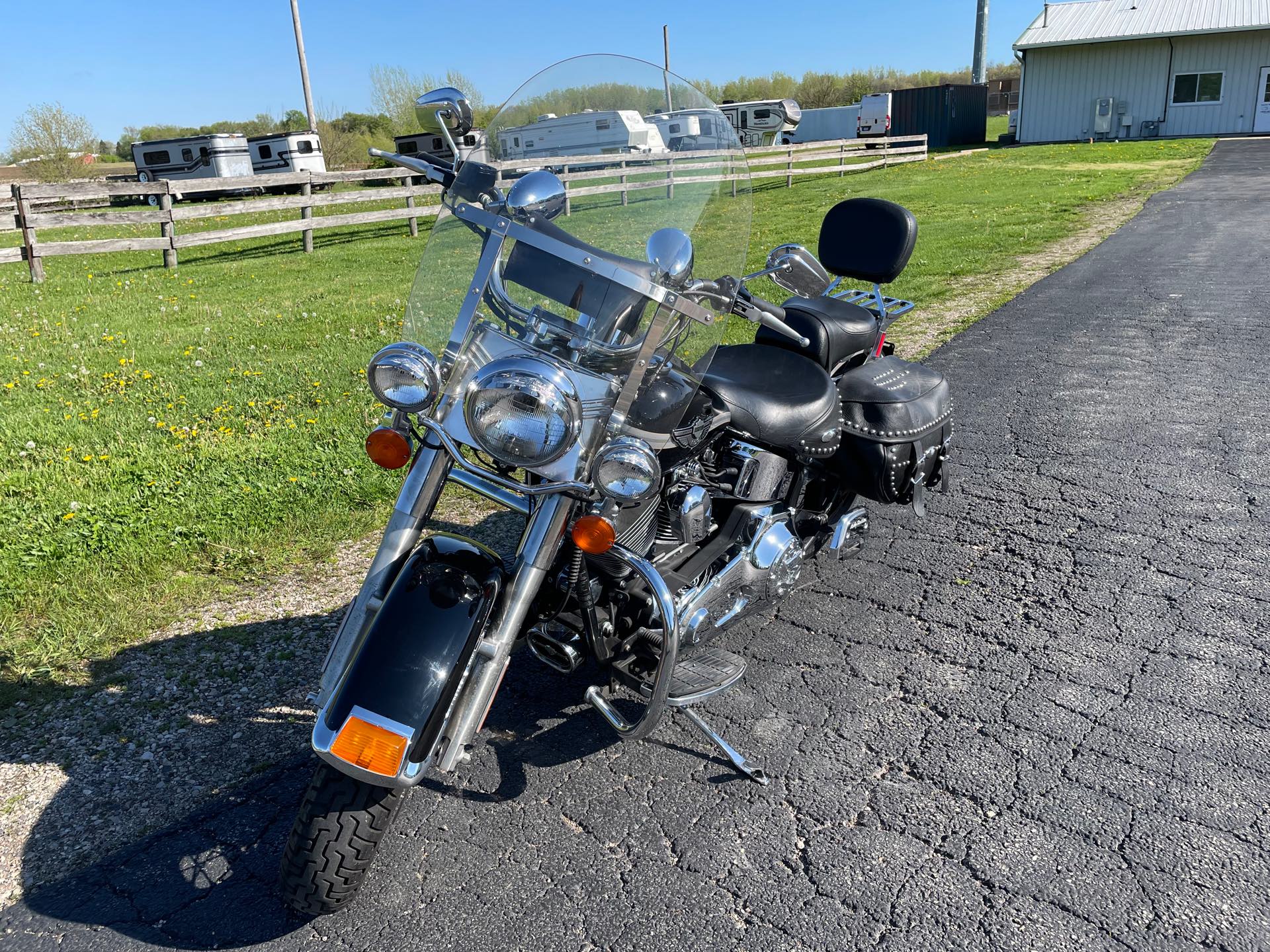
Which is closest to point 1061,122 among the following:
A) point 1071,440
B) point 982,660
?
point 1071,440

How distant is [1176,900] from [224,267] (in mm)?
15170

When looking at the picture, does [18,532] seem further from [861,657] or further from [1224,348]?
[1224,348]

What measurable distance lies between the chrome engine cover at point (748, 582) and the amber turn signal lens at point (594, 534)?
60 cm

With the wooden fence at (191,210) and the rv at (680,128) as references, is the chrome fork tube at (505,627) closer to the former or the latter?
the rv at (680,128)

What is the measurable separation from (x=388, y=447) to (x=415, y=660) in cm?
57

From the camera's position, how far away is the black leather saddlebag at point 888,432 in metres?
3.72

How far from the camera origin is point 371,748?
227cm

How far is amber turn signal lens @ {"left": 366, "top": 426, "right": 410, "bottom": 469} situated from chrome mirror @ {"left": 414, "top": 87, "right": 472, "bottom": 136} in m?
0.79

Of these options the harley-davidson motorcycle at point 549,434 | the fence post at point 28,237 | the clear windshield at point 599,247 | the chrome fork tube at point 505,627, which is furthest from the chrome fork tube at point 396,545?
the fence post at point 28,237

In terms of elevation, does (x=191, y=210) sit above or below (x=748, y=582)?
above

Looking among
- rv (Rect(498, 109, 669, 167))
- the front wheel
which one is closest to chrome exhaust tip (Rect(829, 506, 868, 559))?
rv (Rect(498, 109, 669, 167))

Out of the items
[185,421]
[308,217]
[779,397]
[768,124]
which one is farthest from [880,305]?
[308,217]

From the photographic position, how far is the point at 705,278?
2.62 metres

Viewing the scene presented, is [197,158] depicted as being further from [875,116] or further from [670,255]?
[670,255]
